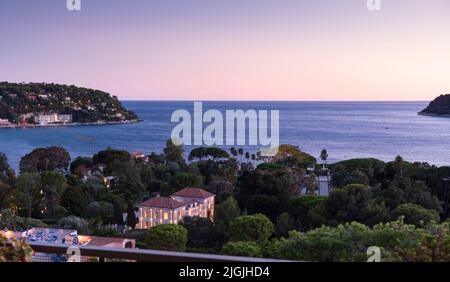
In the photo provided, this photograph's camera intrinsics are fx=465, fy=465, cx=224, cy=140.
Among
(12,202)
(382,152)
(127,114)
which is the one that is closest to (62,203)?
(12,202)

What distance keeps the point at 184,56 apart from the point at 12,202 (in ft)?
25.4

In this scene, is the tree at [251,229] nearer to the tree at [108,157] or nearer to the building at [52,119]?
the tree at [108,157]

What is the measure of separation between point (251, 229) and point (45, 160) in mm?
17456

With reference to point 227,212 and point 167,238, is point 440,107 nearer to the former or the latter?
point 227,212

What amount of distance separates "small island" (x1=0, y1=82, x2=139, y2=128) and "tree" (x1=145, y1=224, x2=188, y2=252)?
26.5 meters

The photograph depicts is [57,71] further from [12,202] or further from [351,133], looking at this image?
[351,133]

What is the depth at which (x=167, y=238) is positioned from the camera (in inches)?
376

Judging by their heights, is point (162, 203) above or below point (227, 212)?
below

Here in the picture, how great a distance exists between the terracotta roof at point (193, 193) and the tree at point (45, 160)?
10960 millimetres

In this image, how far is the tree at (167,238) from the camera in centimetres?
952

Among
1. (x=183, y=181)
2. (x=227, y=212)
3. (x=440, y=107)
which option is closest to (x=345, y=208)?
(x=227, y=212)

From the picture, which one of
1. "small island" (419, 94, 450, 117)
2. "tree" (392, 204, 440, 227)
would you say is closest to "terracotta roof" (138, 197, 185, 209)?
"tree" (392, 204, 440, 227)

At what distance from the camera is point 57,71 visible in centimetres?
1914

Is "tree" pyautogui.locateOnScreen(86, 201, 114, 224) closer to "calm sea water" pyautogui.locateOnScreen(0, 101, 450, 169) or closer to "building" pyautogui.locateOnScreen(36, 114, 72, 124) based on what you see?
"calm sea water" pyautogui.locateOnScreen(0, 101, 450, 169)
